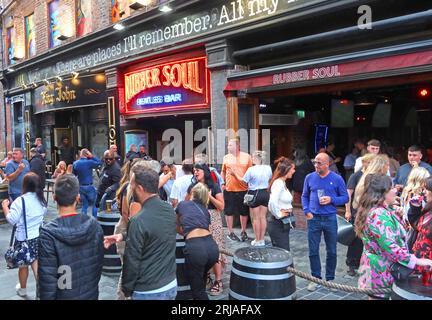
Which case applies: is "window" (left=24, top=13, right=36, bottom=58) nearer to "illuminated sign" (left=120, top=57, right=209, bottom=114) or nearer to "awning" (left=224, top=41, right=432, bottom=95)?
"illuminated sign" (left=120, top=57, right=209, bottom=114)

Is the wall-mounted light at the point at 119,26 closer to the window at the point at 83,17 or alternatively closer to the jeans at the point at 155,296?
the window at the point at 83,17

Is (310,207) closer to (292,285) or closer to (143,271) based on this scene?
(292,285)

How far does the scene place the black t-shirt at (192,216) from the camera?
4070 millimetres

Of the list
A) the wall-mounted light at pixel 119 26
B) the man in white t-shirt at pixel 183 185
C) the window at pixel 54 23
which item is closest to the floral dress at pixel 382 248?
the man in white t-shirt at pixel 183 185

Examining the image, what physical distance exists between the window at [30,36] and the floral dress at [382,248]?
55.4 ft

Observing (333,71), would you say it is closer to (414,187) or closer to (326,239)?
(414,187)

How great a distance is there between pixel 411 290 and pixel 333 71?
14.8 ft

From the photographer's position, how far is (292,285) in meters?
3.61

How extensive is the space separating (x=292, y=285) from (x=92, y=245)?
1.76 m

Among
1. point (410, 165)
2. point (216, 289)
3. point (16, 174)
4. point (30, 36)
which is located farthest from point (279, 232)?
point (30, 36)

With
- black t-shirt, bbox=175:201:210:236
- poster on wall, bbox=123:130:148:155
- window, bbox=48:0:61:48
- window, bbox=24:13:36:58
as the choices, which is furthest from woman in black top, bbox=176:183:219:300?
window, bbox=24:13:36:58

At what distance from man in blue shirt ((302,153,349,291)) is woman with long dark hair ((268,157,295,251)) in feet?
0.95

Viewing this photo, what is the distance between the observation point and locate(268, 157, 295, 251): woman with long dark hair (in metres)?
5.17

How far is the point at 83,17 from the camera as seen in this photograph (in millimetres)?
13500
